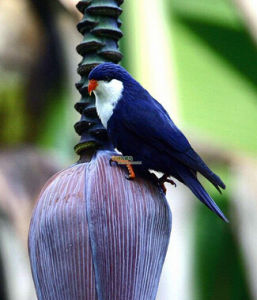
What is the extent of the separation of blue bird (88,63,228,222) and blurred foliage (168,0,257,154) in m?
3.98

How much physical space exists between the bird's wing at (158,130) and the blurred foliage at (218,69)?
399cm

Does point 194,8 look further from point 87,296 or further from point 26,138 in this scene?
point 87,296

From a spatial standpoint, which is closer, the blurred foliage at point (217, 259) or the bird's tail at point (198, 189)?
the bird's tail at point (198, 189)

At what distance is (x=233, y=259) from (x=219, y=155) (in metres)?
0.86

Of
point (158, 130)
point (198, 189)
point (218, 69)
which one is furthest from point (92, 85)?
point (218, 69)

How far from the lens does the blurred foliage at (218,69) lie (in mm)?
7554

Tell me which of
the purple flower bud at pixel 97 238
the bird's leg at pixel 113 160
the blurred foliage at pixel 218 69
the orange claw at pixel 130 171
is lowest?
the purple flower bud at pixel 97 238

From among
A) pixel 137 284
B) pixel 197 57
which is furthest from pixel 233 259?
pixel 137 284

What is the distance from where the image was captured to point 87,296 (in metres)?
2.54

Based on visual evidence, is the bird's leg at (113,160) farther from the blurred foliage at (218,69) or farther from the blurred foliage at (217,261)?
the blurred foliage at (217,261)

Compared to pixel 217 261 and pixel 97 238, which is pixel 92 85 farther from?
pixel 217 261

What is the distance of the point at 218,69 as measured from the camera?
25.3 feet

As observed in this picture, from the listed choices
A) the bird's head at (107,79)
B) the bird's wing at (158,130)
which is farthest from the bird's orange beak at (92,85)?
the bird's wing at (158,130)

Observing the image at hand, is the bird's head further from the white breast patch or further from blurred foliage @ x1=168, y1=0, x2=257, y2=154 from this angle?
blurred foliage @ x1=168, y1=0, x2=257, y2=154
